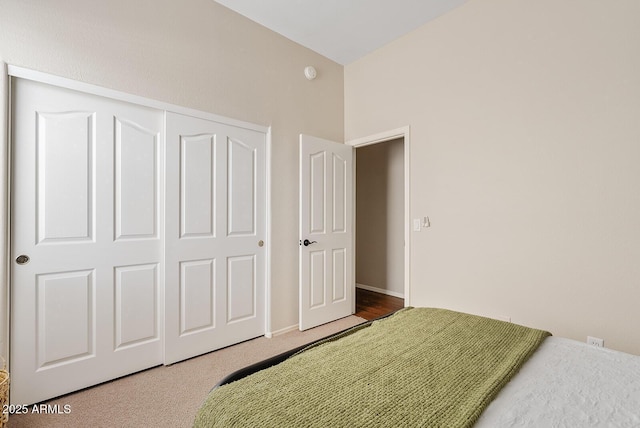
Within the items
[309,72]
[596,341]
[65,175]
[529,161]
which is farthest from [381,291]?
[65,175]

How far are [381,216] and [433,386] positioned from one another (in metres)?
3.76

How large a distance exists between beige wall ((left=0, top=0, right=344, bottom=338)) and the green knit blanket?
178 cm

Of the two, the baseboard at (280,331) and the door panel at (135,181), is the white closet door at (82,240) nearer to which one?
the door panel at (135,181)

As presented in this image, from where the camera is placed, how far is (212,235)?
96.7 inches

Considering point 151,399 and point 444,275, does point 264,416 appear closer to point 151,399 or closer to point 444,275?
point 151,399

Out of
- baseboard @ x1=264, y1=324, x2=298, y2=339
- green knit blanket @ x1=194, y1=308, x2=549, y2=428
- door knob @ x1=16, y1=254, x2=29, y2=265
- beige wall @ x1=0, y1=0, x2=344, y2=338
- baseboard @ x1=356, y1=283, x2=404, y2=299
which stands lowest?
baseboard @ x1=356, y1=283, x2=404, y2=299

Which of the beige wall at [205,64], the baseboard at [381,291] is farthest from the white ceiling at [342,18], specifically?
the baseboard at [381,291]

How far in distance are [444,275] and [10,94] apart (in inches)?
129

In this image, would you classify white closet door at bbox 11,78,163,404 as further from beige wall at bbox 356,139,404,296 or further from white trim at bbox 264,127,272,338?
beige wall at bbox 356,139,404,296

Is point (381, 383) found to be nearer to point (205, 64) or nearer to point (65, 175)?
point (65, 175)

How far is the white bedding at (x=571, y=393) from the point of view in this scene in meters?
0.80

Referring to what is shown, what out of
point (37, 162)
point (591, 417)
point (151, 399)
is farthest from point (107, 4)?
point (591, 417)

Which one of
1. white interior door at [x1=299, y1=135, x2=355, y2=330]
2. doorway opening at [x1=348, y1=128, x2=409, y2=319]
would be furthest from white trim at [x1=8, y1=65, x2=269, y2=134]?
doorway opening at [x1=348, y1=128, x2=409, y2=319]

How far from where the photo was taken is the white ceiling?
2.45 m
